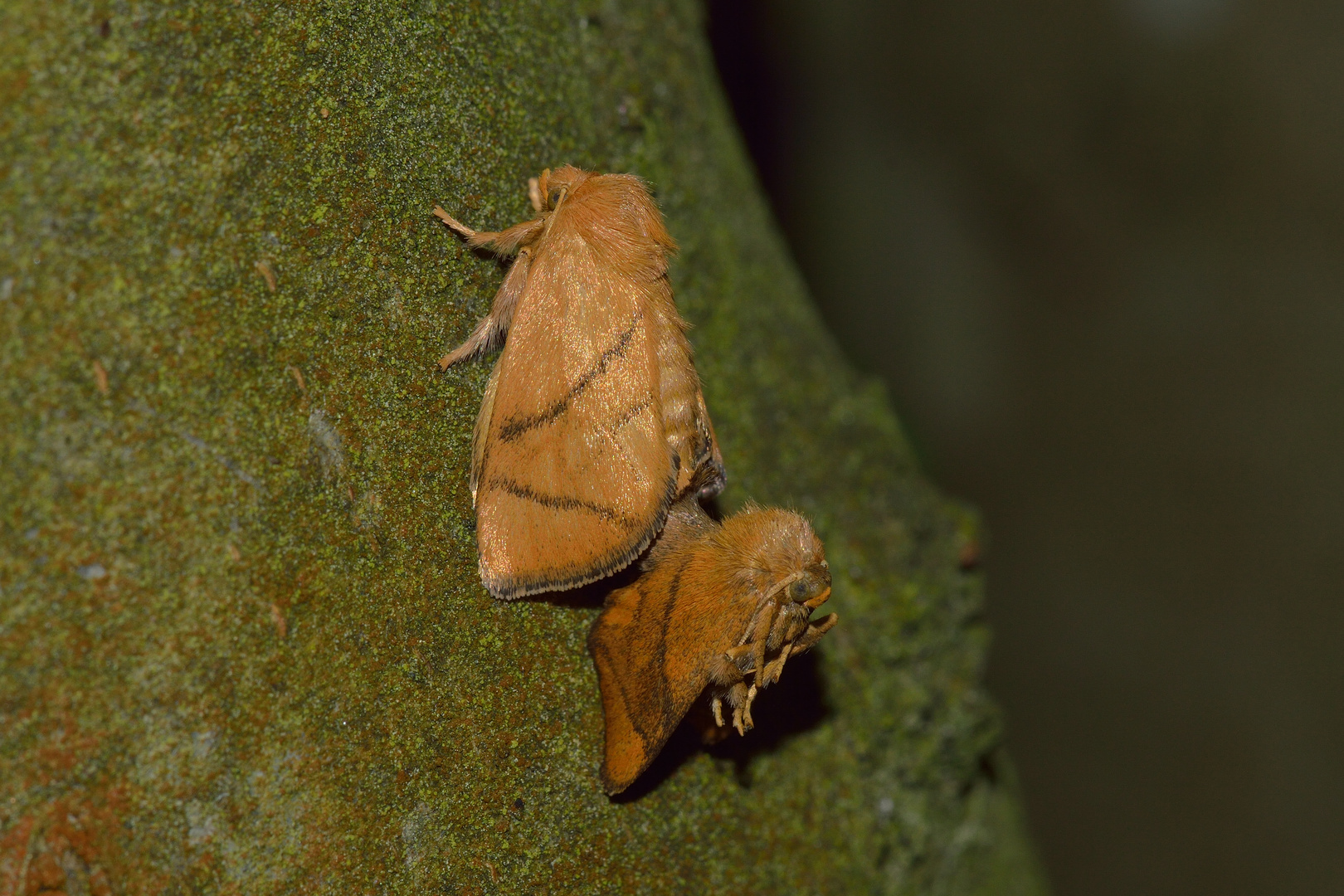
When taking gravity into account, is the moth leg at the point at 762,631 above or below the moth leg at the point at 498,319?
below

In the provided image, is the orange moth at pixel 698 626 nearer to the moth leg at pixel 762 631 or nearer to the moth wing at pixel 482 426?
the moth leg at pixel 762 631

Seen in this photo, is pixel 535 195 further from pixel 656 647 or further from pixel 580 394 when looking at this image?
pixel 656 647

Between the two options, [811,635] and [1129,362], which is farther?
[1129,362]

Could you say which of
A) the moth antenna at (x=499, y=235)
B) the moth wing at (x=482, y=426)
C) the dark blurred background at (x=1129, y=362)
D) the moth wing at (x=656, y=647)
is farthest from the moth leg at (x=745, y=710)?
the dark blurred background at (x=1129, y=362)

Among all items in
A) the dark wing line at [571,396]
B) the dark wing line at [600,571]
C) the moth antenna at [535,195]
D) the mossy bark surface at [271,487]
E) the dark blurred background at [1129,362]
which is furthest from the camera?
the dark blurred background at [1129,362]

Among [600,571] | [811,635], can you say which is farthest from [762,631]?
[600,571]

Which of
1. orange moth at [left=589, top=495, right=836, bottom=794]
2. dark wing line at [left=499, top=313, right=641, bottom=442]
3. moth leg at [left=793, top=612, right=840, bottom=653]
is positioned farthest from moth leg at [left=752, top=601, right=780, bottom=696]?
dark wing line at [left=499, top=313, right=641, bottom=442]
